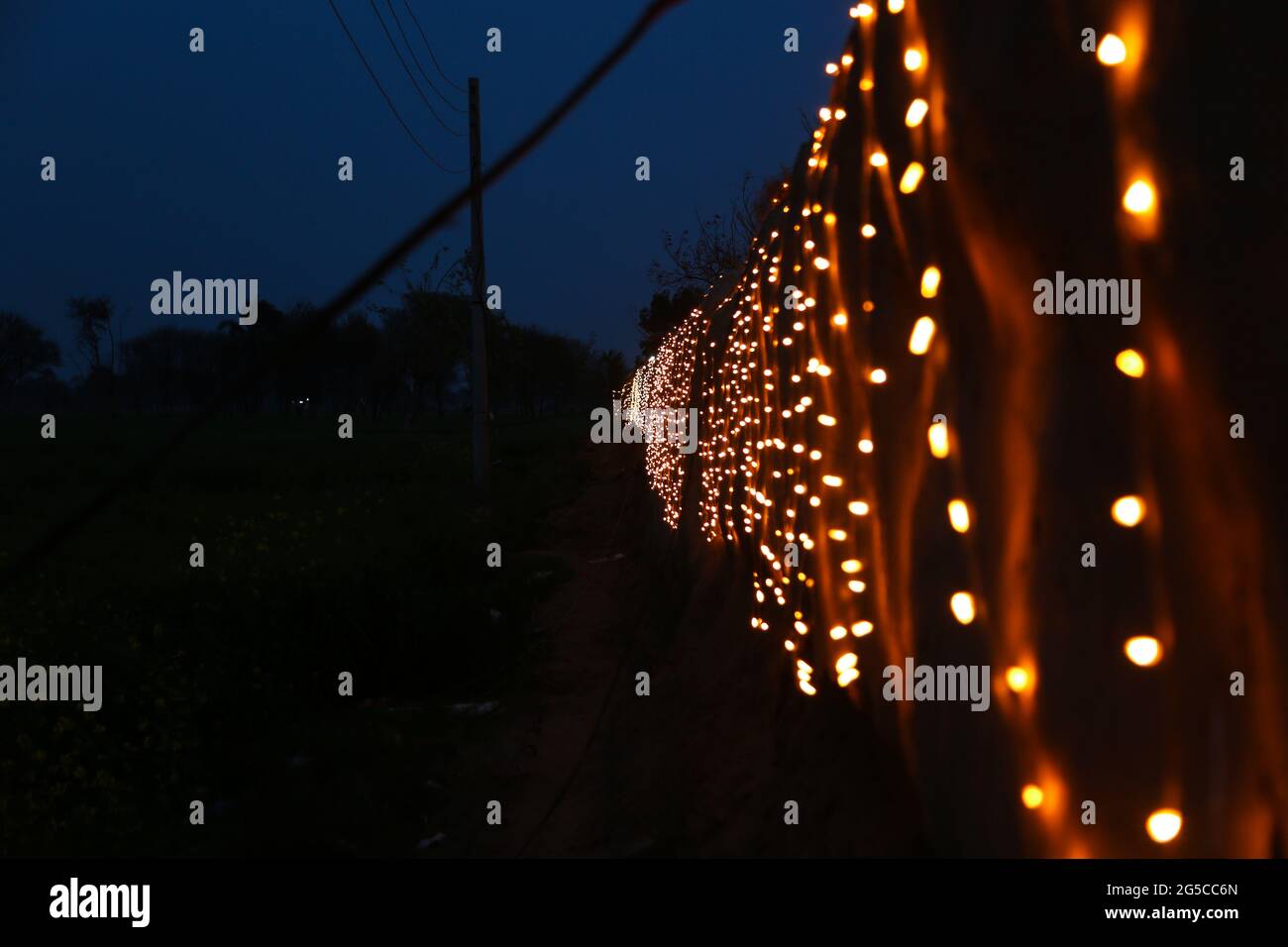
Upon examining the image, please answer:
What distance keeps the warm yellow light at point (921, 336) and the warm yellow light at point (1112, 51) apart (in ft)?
2.63

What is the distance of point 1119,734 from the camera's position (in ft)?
4.99

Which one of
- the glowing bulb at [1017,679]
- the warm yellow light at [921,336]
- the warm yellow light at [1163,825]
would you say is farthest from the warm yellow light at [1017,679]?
the warm yellow light at [921,336]

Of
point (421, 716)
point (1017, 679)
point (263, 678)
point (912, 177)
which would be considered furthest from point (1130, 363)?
point (263, 678)

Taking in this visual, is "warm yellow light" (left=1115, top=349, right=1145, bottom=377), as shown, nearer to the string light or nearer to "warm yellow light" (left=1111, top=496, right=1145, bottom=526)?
the string light

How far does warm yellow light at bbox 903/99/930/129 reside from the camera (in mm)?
2242

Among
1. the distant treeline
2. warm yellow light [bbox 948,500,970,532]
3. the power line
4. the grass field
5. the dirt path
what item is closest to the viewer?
the power line

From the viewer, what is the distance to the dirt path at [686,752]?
3.21 m

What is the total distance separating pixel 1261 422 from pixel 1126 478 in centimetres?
23

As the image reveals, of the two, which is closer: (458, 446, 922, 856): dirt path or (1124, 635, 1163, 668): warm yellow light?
(1124, 635, 1163, 668): warm yellow light

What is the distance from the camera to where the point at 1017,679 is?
5.94 feet

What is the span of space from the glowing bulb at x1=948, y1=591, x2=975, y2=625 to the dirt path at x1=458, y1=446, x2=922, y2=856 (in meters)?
0.86

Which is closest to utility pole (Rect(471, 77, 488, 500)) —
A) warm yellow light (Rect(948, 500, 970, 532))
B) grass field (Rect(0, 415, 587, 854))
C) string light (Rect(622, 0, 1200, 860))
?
grass field (Rect(0, 415, 587, 854))

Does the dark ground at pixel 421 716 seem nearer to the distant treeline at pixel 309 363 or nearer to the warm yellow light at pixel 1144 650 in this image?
the warm yellow light at pixel 1144 650
